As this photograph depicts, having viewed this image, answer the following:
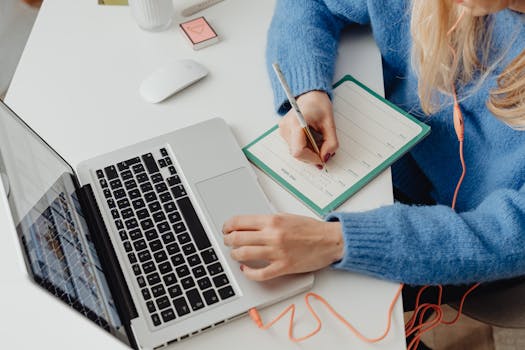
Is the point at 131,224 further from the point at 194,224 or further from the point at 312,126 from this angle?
the point at 312,126

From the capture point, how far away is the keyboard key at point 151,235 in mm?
806

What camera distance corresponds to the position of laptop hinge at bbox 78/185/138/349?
0.73m

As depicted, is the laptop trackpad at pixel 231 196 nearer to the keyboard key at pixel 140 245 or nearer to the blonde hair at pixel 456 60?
the keyboard key at pixel 140 245

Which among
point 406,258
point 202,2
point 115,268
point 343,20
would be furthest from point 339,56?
point 115,268

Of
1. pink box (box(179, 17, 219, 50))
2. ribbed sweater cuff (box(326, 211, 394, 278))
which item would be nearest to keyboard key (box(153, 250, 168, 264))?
ribbed sweater cuff (box(326, 211, 394, 278))

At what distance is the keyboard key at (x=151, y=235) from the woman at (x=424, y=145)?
0.32 feet

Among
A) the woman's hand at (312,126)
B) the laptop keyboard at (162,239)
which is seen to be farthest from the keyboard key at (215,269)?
the woman's hand at (312,126)

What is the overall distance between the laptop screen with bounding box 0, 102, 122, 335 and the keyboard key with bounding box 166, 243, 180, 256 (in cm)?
9

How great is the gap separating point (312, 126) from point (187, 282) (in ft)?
1.03

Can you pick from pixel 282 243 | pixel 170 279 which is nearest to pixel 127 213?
pixel 170 279

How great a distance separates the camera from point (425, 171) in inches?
40.7

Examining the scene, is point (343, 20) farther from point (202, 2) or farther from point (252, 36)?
point (202, 2)

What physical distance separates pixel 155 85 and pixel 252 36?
0.70 ft

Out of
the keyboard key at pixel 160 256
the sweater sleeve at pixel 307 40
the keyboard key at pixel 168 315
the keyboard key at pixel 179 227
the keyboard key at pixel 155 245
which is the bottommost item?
the keyboard key at pixel 168 315
